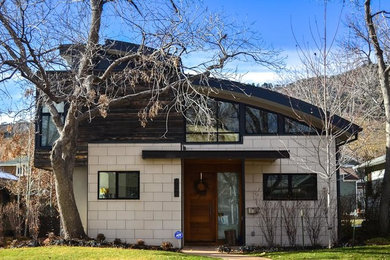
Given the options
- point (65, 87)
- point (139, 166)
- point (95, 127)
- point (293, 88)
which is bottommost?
point (139, 166)

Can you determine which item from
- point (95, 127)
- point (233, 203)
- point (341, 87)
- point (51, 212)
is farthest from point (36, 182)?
point (341, 87)

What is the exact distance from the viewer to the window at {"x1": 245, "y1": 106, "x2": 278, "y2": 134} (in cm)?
1656

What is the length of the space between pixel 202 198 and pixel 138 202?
7.62 ft

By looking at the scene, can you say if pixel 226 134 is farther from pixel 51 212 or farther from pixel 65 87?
pixel 51 212

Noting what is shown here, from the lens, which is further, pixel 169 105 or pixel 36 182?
pixel 36 182

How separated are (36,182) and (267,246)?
1288 centimetres

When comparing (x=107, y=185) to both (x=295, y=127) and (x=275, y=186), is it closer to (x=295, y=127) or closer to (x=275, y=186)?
(x=275, y=186)

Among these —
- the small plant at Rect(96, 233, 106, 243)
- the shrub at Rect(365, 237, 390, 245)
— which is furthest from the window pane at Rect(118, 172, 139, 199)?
the shrub at Rect(365, 237, 390, 245)

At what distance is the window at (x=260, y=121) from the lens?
1656cm

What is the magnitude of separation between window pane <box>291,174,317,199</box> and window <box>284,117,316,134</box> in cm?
134

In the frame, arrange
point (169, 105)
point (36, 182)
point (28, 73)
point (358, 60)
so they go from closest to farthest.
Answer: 1. point (28, 73)
2. point (169, 105)
3. point (358, 60)
4. point (36, 182)

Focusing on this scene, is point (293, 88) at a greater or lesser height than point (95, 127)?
greater

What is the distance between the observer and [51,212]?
860 inches

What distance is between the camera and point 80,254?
12555 mm
